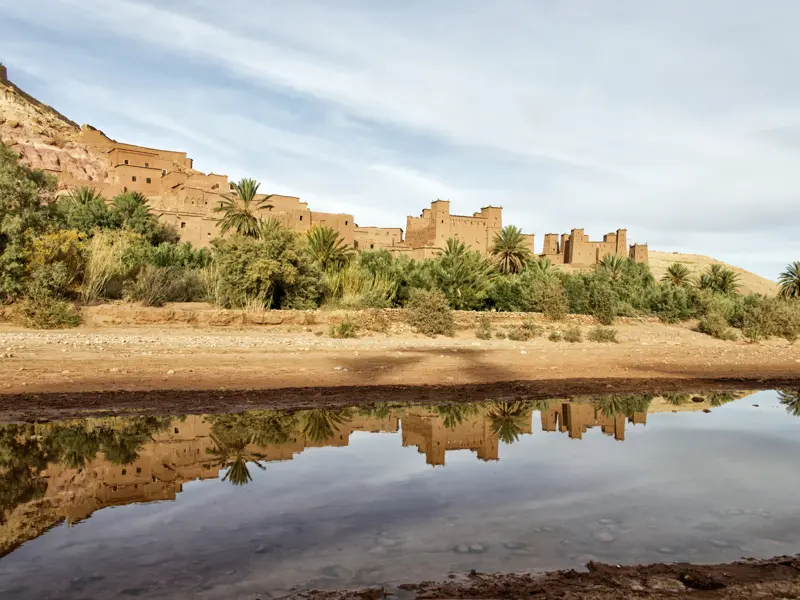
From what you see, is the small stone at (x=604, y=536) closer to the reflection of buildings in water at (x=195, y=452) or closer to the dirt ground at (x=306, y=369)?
the reflection of buildings in water at (x=195, y=452)

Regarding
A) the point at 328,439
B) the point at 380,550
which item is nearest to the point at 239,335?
the point at 328,439

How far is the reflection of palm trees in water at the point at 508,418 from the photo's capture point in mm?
8703

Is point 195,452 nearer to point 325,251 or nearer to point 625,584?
point 625,584

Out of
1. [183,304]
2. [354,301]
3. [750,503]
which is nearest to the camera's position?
[750,503]

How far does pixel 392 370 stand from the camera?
1348cm

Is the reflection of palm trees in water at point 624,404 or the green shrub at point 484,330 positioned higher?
the green shrub at point 484,330

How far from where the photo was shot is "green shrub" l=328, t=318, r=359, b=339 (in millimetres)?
18781

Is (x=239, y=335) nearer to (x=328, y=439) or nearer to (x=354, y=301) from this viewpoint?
(x=354, y=301)

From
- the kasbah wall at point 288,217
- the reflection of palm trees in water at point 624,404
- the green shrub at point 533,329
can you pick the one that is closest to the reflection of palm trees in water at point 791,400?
the reflection of palm trees in water at point 624,404

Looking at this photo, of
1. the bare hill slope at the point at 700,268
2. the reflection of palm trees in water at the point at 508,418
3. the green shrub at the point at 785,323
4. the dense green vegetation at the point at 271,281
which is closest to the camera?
the reflection of palm trees in water at the point at 508,418

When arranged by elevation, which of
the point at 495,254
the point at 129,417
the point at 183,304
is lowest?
the point at 129,417

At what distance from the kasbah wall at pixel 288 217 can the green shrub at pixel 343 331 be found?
71.1 ft

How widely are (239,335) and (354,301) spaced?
5861mm

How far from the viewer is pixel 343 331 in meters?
18.8
